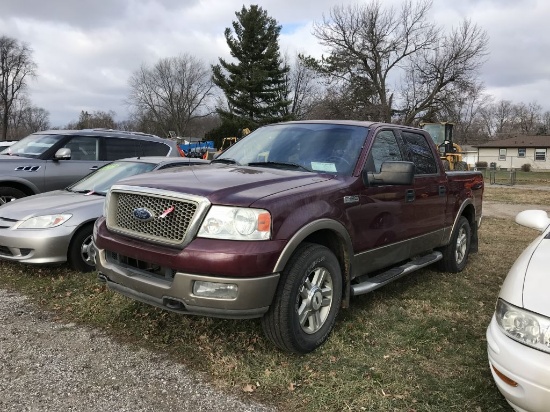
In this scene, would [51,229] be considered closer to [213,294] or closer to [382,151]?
[213,294]

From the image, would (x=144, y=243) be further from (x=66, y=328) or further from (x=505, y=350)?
(x=505, y=350)

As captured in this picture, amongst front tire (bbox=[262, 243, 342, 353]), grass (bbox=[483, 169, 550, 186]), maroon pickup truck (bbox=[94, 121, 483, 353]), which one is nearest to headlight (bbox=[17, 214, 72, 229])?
maroon pickup truck (bbox=[94, 121, 483, 353])

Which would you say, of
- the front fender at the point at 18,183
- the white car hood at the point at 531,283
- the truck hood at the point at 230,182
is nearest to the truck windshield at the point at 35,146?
the front fender at the point at 18,183

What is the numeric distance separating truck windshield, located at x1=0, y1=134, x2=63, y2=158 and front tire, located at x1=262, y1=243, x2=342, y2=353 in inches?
245

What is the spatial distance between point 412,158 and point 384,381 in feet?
8.56

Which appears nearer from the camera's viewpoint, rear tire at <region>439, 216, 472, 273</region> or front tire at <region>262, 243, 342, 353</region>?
front tire at <region>262, 243, 342, 353</region>

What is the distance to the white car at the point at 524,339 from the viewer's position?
2338 mm

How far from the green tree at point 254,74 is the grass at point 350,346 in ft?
143

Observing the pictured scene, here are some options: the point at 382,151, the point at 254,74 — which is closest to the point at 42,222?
the point at 382,151

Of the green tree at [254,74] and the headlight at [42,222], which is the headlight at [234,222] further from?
the green tree at [254,74]

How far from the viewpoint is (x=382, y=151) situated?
453cm

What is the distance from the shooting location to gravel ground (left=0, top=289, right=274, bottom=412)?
2.92 m

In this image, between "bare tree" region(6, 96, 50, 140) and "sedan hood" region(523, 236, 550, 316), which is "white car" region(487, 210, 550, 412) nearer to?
"sedan hood" region(523, 236, 550, 316)

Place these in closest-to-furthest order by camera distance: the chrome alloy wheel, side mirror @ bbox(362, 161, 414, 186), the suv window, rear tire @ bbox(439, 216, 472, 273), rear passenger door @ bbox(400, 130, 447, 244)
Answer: the chrome alloy wheel → side mirror @ bbox(362, 161, 414, 186) → rear passenger door @ bbox(400, 130, 447, 244) → rear tire @ bbox(439, 216, 472, 273) → the suv window
